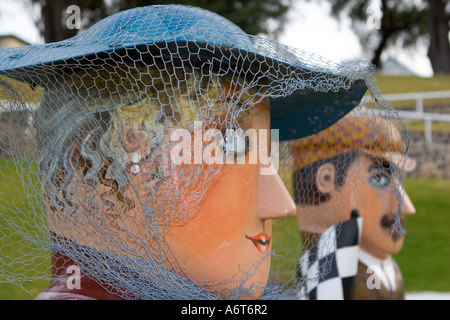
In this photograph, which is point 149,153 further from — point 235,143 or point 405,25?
point 405,25

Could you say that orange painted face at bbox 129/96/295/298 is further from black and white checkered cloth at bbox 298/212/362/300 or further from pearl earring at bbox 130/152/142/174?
black and white checkered cloth at bbox 298/212/362/300

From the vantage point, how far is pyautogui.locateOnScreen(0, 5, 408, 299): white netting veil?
1.31 m

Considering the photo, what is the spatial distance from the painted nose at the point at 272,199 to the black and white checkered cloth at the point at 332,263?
1.95ft

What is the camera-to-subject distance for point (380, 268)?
237 centimetres

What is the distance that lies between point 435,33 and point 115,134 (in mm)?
15196

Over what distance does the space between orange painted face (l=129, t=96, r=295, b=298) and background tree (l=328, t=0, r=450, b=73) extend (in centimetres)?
1366

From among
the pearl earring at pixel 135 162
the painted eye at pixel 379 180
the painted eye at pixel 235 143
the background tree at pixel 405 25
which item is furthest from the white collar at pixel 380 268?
the background tree at pixel 405 25

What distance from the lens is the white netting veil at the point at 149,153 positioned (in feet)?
4.29

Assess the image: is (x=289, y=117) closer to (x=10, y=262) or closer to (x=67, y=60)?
(x=67, y=60)

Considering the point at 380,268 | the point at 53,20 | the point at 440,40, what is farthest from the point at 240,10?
the point at 440,40

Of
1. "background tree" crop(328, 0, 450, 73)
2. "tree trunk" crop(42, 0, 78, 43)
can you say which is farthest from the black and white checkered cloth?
"background tree" crop(328, 0, 450, 73)

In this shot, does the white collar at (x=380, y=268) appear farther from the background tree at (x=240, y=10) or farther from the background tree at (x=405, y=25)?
the background tree at (x=405, y=25)

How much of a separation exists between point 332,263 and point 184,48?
3.82ft
